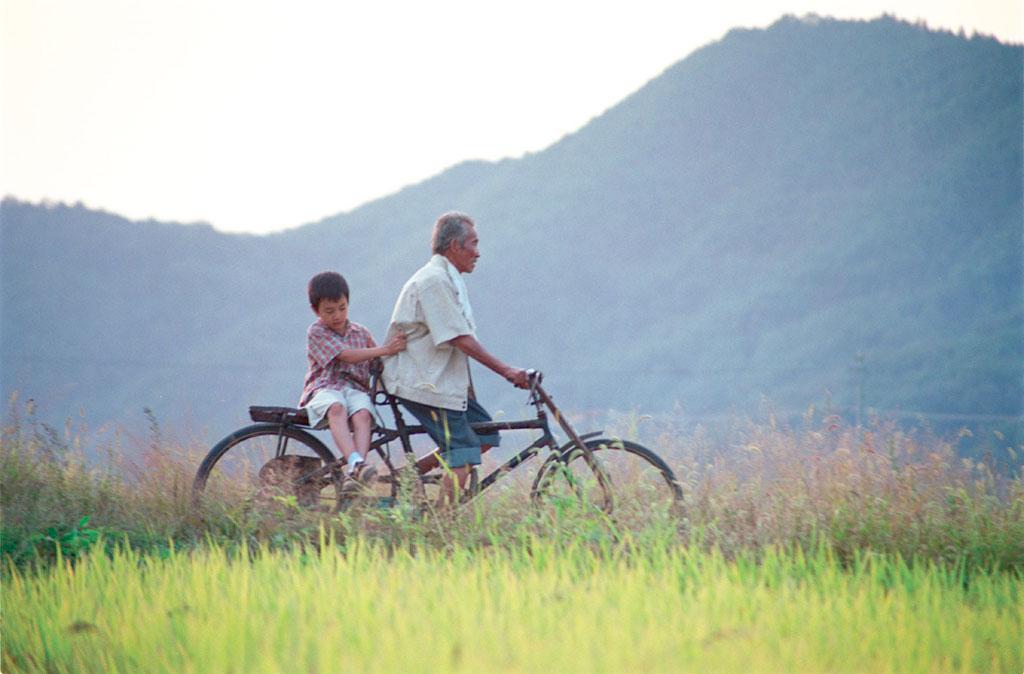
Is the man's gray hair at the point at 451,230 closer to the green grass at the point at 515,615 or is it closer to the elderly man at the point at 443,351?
the elderly man at the point at 443,351

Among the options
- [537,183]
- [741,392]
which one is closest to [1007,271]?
[741,392]

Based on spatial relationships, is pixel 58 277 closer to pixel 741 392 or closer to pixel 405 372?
pixel 741 392

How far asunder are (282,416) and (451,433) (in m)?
0.92

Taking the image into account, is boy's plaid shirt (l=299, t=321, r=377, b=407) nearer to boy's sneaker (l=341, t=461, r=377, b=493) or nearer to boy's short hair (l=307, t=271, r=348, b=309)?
boy's short hair (l=307, t=271, r=348, b=309)

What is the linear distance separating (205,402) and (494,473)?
68.4m

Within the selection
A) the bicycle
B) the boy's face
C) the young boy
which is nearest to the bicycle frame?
the bicycle

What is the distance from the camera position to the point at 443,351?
4637mm

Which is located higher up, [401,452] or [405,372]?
[405,372]

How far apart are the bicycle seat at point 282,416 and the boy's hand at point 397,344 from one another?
60cm

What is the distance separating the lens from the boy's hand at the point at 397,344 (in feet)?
15.1

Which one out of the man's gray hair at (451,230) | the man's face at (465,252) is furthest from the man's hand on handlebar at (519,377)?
the man's gray hair at (451,230)

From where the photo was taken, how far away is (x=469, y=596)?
3.43 metres

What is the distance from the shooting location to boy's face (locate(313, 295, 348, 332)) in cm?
461

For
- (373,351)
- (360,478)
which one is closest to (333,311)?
(373,351)
